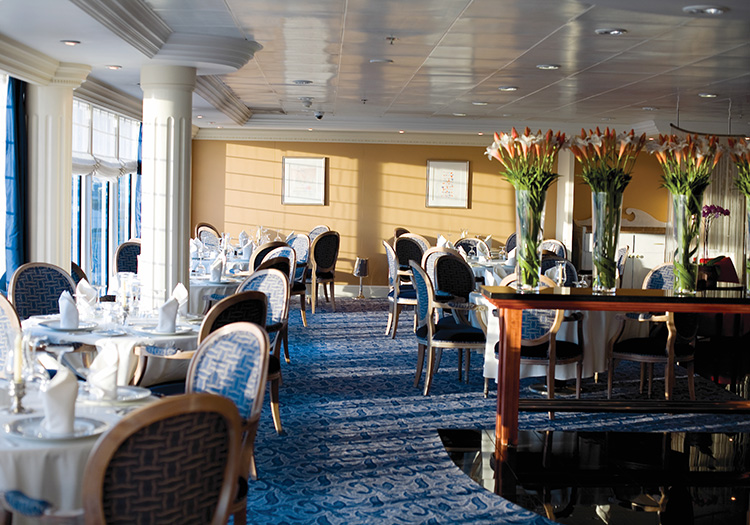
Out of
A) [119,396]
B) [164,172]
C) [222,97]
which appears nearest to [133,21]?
[164,172]

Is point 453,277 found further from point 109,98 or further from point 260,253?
point 109,98

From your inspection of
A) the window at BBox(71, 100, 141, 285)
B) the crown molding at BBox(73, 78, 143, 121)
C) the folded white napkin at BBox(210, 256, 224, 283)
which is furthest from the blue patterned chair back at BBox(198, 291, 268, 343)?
the window at BBox(71, 100, 141, 285)

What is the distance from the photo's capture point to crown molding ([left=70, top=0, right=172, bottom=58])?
4.82m

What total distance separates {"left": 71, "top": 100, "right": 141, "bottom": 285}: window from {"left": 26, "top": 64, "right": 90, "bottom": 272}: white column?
4.97 ft

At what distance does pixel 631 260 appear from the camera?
12.7 meters

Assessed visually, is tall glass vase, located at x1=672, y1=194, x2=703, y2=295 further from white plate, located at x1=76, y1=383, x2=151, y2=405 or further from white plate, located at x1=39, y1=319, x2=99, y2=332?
white plate, located at x1=39, y1=319, x2=99, y2=332

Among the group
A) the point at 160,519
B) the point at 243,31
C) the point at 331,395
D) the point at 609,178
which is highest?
the point at 243,31

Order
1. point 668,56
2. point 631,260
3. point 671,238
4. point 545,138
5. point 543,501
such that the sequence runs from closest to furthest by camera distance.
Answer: point 543,501
point 545,138
point 668,56
point 671,238
point 631,260

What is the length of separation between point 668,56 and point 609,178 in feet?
8.00

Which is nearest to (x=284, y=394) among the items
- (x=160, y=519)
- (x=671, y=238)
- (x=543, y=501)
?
(x=543, y=501)

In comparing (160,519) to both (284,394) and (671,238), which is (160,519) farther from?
(671,238)

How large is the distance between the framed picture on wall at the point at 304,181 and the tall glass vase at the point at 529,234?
29.3 feet

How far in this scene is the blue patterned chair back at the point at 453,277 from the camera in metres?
7.23

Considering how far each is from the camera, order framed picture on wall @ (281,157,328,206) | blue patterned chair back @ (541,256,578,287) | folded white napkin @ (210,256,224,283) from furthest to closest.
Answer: framed picture on wall @ (281,157,328,206), blue patterned chair back @ (541,256,578,287), folded white napkin @ (210,256,224,283)
